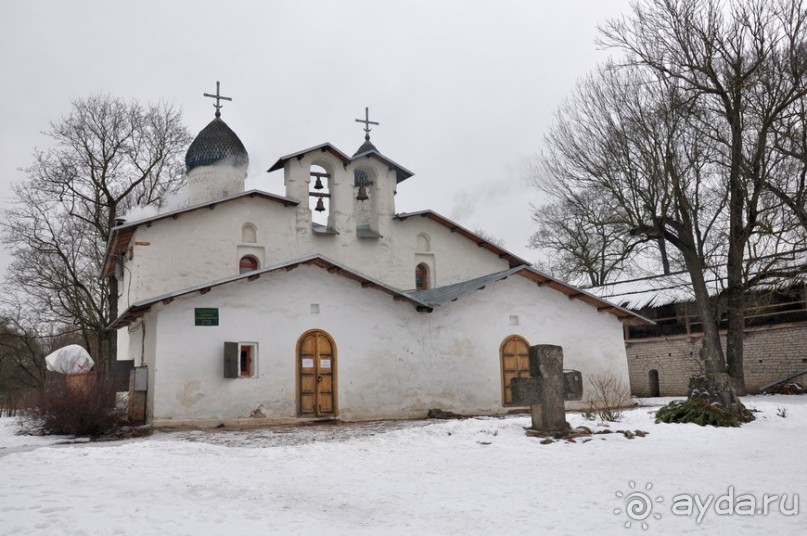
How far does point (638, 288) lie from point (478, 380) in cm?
1546

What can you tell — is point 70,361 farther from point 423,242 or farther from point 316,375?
point 423,242

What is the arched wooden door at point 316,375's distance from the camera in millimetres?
15672

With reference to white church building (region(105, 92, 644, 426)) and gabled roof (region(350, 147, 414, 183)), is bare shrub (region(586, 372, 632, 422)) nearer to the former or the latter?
white church building (region(105, 92, 644, 426))

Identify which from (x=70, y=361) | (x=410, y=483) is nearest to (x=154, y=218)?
(x=70, y=361)

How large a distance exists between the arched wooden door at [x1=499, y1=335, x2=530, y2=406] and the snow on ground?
220 inches

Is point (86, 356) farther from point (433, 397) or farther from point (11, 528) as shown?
point (11, 528)

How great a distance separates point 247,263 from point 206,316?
17.2 ft

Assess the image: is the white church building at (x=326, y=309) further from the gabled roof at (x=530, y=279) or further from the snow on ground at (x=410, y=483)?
the snow on ground at (x=410, y=483)

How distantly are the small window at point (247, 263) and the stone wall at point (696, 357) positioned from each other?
16.2 meters

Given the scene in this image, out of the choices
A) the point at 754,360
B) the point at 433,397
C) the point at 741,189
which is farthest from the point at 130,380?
the point at 754,360

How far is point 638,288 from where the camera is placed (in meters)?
30.1

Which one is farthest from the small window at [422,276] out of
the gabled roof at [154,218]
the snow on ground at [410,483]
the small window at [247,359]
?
the snow on ground at [410,483]

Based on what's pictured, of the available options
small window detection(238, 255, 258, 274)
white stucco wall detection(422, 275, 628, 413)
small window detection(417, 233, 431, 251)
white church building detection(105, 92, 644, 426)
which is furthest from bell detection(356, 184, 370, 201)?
white stucco wall detection(422, 275, 628, 413)

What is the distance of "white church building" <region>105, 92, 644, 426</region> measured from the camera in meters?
14.7
